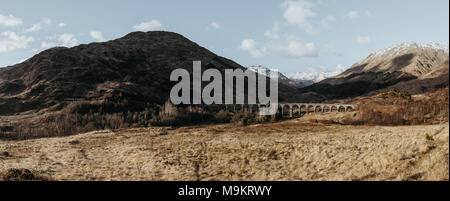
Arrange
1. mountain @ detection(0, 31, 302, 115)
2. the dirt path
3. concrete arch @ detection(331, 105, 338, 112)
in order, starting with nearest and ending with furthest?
1. the dirt path
2. mountain @ detection(0, 31, 302, 115)
3. concrete arch @ detection(331, 105, 338, 112)

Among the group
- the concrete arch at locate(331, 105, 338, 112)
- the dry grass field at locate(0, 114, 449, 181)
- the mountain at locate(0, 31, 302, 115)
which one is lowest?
the dry grass field at locate(0, 114, 449, 181)

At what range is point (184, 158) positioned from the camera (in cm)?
2178

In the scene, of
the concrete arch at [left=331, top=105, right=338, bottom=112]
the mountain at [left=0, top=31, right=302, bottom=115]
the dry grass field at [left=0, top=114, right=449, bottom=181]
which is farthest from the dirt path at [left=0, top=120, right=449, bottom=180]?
the concrete arch at [left=331, top=105, right=338, bottom=112]

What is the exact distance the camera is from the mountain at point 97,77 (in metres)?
70.5

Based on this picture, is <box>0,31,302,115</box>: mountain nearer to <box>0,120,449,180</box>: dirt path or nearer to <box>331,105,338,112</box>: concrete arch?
<box>0,120,449,180</box>: dirt path

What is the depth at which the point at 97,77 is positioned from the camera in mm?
89062

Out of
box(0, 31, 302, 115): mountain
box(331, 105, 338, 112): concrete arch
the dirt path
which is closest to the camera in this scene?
the dirt path

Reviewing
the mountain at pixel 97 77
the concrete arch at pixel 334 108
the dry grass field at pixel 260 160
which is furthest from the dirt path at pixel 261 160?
the concrete arch at pixel 334 108

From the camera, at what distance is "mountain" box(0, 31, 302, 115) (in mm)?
70500

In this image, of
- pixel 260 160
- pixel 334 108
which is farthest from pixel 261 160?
pixel 334 108

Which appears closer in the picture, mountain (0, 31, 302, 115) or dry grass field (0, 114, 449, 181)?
dry grass field (0, 114, 449, 181)
